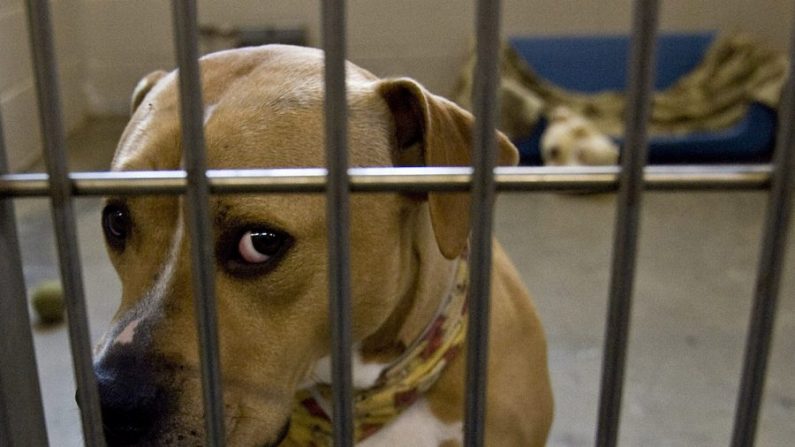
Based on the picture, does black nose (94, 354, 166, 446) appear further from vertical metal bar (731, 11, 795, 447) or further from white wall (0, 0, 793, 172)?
white wall (0, 0, 793, 172)

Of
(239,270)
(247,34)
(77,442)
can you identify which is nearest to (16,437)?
(239,270)

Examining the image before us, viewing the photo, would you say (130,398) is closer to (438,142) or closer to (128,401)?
(128,401)

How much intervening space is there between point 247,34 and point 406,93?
3.28 metres

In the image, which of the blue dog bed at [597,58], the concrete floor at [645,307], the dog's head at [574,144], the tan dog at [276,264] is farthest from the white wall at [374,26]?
the tan dog at [276,264]

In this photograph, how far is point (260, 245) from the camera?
1.01 metres

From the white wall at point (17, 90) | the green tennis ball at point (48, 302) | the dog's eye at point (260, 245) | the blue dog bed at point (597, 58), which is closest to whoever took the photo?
the dog's eye at point (260, 245)

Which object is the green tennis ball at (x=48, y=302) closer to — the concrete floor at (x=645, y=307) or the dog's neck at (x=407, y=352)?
the concrete floor at (x=645, y=307)

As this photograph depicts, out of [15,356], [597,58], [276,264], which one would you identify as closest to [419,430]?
[276,264]

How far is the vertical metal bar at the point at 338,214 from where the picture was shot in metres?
0.57

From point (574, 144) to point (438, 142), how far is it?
2.31 metres

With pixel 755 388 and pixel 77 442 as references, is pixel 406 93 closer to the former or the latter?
pixel 755 388

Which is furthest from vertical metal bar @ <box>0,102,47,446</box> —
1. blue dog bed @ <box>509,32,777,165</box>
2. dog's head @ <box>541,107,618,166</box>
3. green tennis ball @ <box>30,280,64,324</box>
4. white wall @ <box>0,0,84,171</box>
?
blue dog bed @ <box>509,32,777,165</box>

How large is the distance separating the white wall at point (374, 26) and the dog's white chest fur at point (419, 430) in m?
3.24

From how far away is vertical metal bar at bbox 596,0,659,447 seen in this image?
0.55 meters
